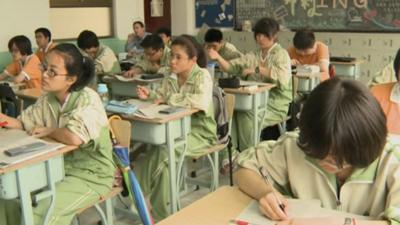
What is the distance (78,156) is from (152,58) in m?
3.15

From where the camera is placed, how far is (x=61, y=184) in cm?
234

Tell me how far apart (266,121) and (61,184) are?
7.92ft

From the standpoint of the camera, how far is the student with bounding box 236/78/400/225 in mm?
1143

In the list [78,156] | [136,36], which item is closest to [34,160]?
[78,156]

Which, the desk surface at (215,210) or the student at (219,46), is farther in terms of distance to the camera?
the student at (219,46)

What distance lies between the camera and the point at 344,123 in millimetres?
1128

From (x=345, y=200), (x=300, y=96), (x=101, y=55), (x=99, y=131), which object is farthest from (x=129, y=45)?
(x=345, y=200)

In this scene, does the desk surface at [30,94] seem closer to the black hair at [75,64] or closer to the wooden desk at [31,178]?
the black hair at [75,64]

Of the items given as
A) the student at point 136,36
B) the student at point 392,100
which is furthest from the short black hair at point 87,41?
the student at point 392,100

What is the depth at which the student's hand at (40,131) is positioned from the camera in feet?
7.95

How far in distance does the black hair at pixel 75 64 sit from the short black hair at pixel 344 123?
64.2 inches

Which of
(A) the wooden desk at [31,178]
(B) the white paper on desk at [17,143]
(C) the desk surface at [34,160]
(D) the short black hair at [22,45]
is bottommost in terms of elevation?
(A) the wooden desk at [31,178]

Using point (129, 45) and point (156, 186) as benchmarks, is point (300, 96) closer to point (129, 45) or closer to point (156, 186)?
point (156, 186)

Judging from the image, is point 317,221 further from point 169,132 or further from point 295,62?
point 295,62
